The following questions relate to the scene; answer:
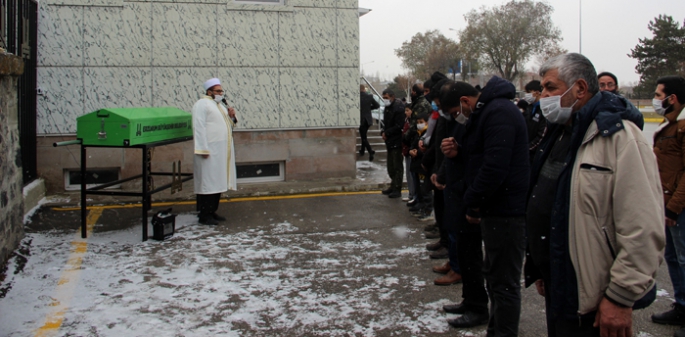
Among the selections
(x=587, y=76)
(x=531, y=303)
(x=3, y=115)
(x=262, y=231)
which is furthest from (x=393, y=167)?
(x=587, y=76)

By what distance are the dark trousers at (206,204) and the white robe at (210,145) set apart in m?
0.07

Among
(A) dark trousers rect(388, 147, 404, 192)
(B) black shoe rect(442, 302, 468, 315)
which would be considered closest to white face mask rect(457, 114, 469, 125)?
(B) black shoe rect(442, 302, 468, 315)

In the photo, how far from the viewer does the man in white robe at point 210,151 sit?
7.19m

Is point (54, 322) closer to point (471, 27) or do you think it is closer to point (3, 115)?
point (3, 115)

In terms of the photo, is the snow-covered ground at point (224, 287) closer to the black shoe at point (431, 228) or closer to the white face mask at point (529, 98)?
the black shoe at point (431, 228)

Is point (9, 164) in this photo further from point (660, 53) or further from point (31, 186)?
point (660, 53)

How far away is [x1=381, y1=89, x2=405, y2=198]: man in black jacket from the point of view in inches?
348

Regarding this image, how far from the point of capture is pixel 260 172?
33.3 feet

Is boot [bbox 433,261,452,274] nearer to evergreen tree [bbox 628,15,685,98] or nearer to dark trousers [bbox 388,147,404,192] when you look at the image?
dark trousers [bbox 388,147,404,192]

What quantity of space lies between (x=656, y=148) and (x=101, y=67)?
801cm

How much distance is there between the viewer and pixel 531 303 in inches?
182

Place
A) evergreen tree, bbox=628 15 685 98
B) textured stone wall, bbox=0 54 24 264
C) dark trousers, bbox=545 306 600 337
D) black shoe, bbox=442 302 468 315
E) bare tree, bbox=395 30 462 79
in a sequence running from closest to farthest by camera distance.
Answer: dark trousers, bbox=545 306 600 337
black shoe, bbox=442 302 468 315
textured stone wall, bbox=0 54 24 264
evergreen tree, bbox=628 15 685 98
bare tree, bbox=395 30 462 79

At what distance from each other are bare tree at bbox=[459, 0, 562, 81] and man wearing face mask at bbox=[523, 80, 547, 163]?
1898 inches

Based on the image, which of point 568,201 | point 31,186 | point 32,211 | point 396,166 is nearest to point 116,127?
point 32,211
